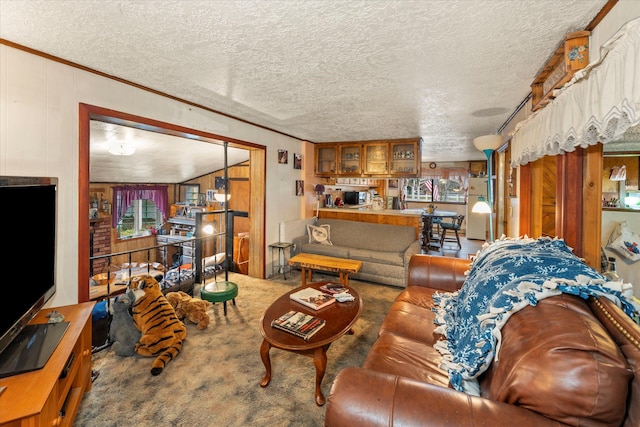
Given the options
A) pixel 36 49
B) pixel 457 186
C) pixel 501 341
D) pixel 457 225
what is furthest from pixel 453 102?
pixel 457 186

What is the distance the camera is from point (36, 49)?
1.71m

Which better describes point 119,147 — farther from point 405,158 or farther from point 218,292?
point 405,158

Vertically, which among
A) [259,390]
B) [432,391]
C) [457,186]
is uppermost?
[457,186]

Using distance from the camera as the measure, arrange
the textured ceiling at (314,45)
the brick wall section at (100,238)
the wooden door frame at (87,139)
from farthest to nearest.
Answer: the brick wall section at (100,238) < the wooden door frame at (87,139) < the textured ceiling at (314,45)

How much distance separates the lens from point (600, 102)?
1.15 metres

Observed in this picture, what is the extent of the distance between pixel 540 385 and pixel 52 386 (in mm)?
1760

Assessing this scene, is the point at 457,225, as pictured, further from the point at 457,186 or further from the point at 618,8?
the point at 618,8

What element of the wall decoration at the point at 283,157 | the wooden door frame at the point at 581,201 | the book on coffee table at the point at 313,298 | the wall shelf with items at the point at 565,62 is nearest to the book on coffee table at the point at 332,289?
the book on coffee table at the point at 313,298

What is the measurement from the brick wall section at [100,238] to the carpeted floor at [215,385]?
494 centimetres

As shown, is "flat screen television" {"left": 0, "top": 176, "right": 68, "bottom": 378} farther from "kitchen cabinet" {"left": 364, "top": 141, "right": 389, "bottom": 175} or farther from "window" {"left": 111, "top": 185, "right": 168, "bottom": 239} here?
"window" {"left": 111, "top": 185, "right": 168, "bottom": 239}

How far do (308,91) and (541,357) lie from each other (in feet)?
7.62

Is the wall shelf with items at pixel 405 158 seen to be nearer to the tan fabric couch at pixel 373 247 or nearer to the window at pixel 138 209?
the tan fabric couch at pixel 373 247

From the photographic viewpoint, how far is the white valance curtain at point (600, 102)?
3.18ft

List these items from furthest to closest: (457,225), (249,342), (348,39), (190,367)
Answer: (457,225), (249,342), (190,367), (348,39)
